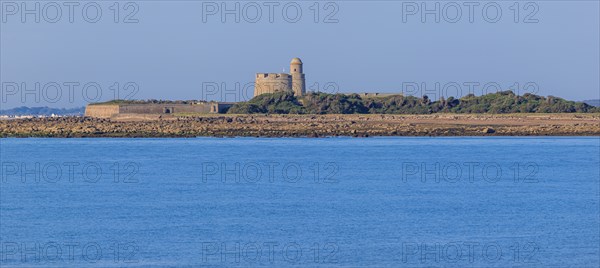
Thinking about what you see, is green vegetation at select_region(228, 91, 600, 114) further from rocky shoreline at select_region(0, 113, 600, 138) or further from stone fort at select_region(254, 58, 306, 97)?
rocky shoreline at select_region(0, 113, 600, 138)

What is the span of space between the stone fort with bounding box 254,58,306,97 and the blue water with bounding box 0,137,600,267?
4626cm

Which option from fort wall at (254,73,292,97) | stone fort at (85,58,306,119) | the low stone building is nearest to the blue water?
the low stone building

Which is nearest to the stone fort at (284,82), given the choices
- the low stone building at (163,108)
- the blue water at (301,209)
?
the low stone building at (163,108)

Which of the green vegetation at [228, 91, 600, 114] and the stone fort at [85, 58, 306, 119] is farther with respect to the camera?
the stone fort at [85, 58, 306, 119]

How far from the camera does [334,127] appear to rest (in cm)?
6675

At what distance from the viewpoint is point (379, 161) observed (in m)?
43.1

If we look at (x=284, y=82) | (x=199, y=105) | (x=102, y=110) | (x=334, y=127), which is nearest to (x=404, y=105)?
(x=284, y=82)

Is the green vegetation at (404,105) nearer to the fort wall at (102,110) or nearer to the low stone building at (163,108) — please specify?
the low stone building at (163,108)

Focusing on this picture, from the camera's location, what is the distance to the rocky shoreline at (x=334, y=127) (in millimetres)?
63406

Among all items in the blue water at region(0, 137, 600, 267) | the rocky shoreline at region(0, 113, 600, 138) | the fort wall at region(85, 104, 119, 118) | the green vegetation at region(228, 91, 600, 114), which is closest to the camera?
the blue water at region(0, 137, 600, 267)

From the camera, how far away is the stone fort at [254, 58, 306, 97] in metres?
95.0

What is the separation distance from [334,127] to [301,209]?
3984 cm

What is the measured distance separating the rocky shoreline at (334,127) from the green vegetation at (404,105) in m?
4.96

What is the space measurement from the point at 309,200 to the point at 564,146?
88.7ft
